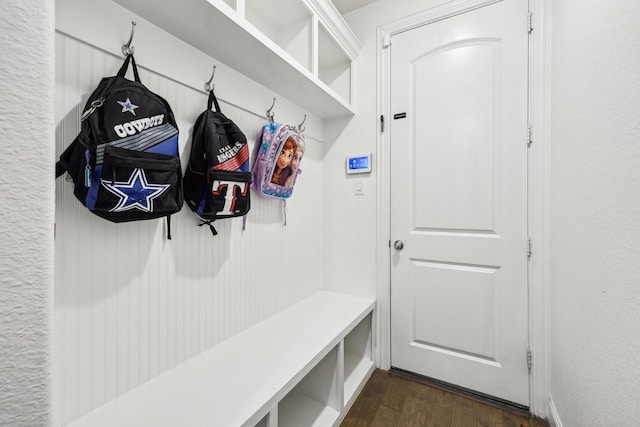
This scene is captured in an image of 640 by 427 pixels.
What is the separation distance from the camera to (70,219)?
846mm

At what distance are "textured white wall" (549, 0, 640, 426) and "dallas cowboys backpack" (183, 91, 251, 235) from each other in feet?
4.26

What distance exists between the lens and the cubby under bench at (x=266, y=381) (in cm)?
88

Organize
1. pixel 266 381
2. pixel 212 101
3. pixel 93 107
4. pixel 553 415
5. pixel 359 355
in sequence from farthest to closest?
pixel 359 355 < pixel 553 415 < pixel 212 101 < pixel 266 381 < pixel 93 107

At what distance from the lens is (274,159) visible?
148 centimetres

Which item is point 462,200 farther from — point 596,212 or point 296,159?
point 296,159

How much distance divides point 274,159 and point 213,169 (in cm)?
42

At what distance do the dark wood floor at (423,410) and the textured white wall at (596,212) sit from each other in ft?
0.95

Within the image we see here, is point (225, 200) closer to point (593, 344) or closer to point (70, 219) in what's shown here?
point (70, 219)

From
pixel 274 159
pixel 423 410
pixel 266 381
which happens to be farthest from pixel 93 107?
pixel 423 410

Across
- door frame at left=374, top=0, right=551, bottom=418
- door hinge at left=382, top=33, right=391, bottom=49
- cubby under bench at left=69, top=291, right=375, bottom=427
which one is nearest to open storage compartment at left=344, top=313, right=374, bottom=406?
cubby under bench at left=69, top=291, right=375, bottom=427

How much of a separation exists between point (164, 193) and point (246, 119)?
67cm

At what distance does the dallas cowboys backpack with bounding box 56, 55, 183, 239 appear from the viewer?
797 millimetres

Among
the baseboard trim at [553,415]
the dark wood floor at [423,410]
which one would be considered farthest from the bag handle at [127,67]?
the baseboard trim at [553,415]

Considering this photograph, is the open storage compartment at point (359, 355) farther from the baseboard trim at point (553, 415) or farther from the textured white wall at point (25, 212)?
the textured white wall at point (25, 212)
